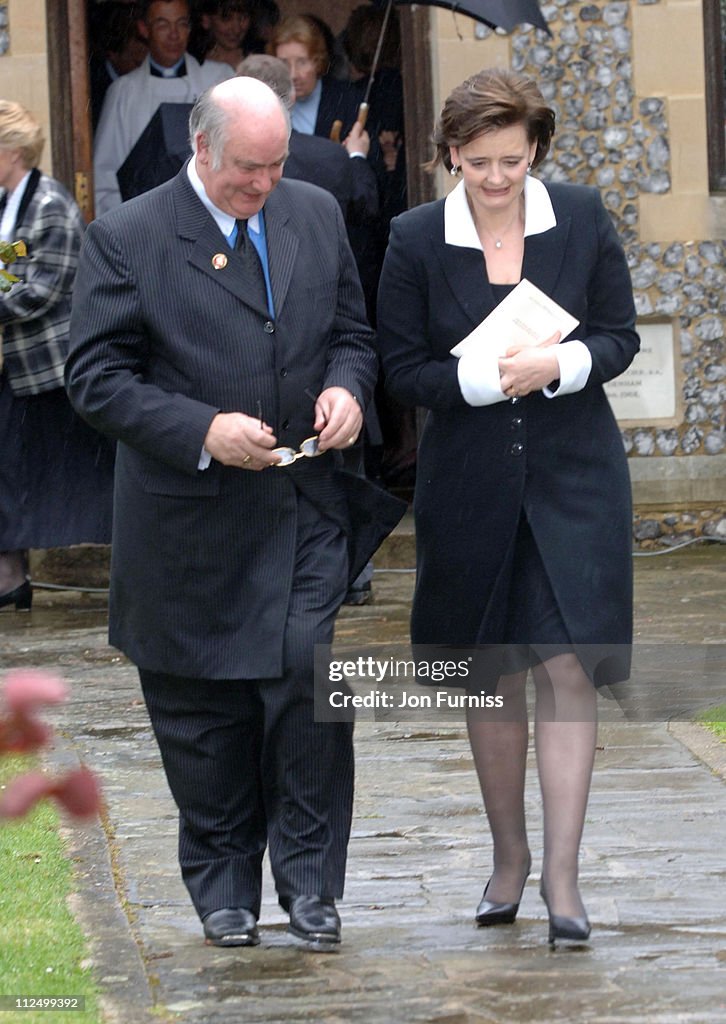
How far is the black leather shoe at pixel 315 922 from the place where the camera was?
403cm

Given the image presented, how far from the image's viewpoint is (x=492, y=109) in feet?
13.6

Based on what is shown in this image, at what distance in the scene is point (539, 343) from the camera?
13.8 ft

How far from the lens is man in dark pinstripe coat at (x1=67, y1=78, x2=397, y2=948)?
4.08m

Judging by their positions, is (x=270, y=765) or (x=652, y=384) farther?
(x=652, y=384)

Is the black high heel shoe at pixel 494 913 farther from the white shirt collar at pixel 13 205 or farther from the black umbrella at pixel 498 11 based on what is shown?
the black umbrella at pixel 498 11

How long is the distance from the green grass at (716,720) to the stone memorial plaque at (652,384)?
11.9 ft

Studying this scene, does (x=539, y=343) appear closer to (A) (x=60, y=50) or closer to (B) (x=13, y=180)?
(B) (x=13, y=180)

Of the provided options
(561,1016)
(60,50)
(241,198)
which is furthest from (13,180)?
(561,1016)

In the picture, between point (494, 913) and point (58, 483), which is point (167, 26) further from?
point (494, 913)

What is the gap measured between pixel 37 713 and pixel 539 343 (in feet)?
8.41

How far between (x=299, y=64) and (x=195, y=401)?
526 centimetres

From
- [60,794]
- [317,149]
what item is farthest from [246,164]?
[317,149]

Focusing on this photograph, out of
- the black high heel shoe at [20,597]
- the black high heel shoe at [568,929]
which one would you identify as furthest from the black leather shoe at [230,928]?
the black high heel shoe at [20,597]

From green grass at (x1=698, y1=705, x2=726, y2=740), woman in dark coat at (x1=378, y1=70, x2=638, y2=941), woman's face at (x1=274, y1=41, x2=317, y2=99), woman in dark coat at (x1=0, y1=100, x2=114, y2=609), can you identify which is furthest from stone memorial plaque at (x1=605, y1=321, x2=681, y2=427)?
woman in dark coat at (x1=378, y1=70, x2=638, y2=941)
